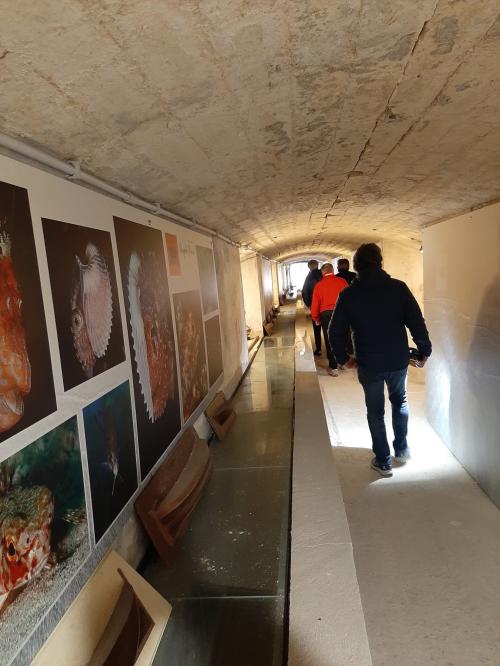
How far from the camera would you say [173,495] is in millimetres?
2498

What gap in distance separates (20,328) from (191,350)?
2.06 meters

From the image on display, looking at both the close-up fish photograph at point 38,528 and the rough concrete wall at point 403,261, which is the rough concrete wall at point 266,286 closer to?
the rough concrete wall at point 403,261

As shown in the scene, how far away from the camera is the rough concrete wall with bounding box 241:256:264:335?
1015 centimetres

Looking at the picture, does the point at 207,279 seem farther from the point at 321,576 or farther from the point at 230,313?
the point at 321,576

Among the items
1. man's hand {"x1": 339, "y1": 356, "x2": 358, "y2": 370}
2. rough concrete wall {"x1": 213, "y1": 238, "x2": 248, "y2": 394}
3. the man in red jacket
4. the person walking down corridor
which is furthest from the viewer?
the person walking down corridor

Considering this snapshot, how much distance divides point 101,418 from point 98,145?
1.17 meters

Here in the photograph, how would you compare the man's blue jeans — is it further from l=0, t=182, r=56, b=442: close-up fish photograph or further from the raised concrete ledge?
l=0, t=182, r=56, b=442: close-up fish photograph

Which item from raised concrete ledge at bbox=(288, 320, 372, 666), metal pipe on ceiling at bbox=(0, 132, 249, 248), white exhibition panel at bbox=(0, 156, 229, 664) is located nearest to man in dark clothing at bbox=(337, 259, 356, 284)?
raised concrete ledge at bbox=(288, 320, 372, 666)

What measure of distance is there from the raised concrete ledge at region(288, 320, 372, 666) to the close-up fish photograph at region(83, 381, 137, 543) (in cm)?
90

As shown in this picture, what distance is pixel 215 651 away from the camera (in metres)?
1.75

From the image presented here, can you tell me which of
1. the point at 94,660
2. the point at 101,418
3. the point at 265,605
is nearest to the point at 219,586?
the point at 265,605

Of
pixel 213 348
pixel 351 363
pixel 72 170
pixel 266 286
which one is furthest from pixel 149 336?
pixel 266 286

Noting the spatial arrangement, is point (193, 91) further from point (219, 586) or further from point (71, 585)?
point (219, 586)

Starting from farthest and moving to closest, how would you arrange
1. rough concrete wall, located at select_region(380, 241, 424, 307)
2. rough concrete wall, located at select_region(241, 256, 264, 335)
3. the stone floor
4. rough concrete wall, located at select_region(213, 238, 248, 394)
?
rough concrete wall, located at select_region(241, 256, 264, 335), rough concrete wall, located at select_region(380, 241, 424, 307), rough concrete wall, located at select_region(213, 238, 248, 394), the stone floor
